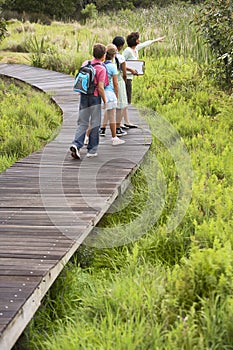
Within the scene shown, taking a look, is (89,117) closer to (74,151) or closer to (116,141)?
(74,151)

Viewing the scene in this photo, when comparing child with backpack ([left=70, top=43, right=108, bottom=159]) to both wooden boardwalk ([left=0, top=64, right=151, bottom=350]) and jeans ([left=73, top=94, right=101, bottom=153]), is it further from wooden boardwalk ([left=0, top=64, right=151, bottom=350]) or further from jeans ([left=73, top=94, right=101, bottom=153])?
wooden boardwalk ([left=0, top=64, right=151, bottom=350])

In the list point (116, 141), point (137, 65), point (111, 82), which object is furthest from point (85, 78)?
point (137, 65)

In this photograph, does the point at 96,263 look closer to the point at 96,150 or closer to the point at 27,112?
the point at 96,150

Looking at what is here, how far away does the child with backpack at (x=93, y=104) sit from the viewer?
5910 millimetres

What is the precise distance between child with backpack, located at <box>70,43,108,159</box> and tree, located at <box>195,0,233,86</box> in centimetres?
460

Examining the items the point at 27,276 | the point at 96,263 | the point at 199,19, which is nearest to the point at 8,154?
the point at 96,263

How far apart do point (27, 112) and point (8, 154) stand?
1660 mm

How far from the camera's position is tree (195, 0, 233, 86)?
10195 millimetres

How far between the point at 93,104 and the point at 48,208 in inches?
70.3

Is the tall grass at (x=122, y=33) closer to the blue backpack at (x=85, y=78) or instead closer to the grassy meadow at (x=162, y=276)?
the grassy meadow at (x=162, y=276)

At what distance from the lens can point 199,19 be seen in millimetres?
11414

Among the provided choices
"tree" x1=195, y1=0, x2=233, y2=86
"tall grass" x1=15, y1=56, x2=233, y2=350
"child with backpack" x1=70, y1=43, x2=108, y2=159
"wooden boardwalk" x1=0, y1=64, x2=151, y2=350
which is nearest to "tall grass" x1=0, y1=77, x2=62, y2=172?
"wooden boardwalk" x1=0, y1=64, x2=151, y2=350

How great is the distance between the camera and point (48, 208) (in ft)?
15.5

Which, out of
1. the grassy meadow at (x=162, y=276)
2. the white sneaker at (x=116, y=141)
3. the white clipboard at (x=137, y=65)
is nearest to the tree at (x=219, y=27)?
the grassy meadow at (x=162, y=276)
